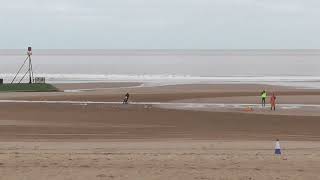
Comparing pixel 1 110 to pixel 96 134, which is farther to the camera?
pixel 1 110

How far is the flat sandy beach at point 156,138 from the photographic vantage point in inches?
503

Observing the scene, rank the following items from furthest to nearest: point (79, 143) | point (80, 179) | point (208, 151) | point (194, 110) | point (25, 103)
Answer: point (25, 103), point (194, 110), point (79, 143), point (208, 151), point (80, 179)

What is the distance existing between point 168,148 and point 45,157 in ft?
14.9

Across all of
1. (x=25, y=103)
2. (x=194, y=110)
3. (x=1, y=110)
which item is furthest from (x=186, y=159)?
(x=25, y=103)

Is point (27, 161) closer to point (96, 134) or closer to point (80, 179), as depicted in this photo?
point (80, 179)

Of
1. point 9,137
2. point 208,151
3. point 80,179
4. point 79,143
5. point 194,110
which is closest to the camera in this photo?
point 80,179

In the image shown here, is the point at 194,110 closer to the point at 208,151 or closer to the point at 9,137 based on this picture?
the point at 9,137

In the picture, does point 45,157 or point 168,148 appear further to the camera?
point 168,148

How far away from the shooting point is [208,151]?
16953mm

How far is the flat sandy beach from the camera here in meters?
12.8

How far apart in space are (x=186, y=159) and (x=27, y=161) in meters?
4.12

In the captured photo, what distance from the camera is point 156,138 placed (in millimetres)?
21578

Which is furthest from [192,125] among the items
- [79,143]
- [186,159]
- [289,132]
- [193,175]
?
[193,175]

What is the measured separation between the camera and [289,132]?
2384cm
